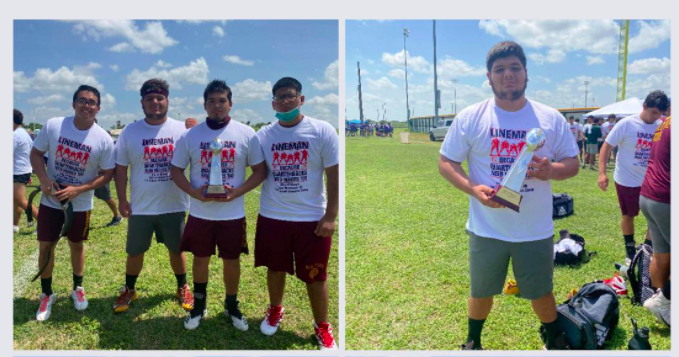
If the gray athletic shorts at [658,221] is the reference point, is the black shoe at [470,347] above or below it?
below

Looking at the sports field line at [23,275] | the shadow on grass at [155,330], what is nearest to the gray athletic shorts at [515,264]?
the shadow on grass at [155,330]

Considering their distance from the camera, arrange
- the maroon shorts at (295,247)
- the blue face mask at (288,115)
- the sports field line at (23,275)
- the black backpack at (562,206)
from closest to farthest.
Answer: the blue face mask at (288,115)
the maroon shorts at (295,247)
the sports field line at (23,275)
the black backpack at (562,206)

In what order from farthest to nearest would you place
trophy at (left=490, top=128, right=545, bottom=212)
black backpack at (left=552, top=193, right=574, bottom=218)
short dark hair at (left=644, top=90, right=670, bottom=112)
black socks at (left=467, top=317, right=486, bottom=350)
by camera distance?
black backpack at (left=552, top=193, right=574, bottom=218) < short dark hair at (left=644, top=90, right=670, bottom=112) < black socks at (left=467, top=317, right=486, bottom=350) < trophy at (left=490, top=128, right=545, bottom=212)

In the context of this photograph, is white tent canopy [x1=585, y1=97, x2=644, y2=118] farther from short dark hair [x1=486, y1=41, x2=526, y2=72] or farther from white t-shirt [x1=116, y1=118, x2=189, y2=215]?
white t-shirt [x1=116, y1=118, x2=189, y2=215]

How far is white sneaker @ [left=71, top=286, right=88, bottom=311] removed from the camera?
11.0 ft

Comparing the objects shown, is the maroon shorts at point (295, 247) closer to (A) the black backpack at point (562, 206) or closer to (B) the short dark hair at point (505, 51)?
(B) the short dark hair at point (505, 51)

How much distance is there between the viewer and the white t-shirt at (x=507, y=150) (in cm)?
228

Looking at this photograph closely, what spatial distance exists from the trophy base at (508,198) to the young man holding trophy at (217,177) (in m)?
1.53

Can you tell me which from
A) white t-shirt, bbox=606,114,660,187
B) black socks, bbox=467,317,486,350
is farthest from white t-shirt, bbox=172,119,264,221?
white t-shirt, bbox=606,114,660,187

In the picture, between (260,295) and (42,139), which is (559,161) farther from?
(42,139)

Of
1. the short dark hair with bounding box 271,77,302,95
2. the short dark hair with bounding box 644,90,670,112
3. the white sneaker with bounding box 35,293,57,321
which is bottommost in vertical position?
the white sneaker with bounding box 35,293,57,321

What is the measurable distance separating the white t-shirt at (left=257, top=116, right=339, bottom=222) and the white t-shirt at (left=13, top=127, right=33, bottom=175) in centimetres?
377

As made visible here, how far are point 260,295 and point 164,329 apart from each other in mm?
842

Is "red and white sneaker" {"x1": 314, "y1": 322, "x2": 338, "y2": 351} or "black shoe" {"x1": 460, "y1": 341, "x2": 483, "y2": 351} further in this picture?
"red and white sneaker" {"x1": 314, "y1": 322, "x2": 338, "y2": 351}
